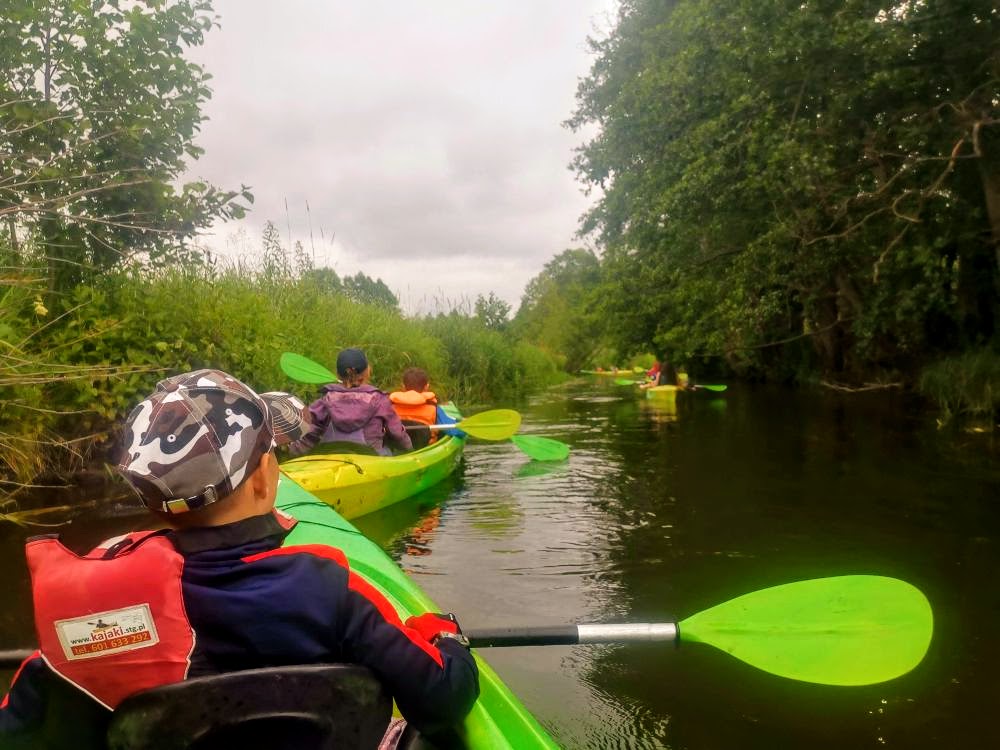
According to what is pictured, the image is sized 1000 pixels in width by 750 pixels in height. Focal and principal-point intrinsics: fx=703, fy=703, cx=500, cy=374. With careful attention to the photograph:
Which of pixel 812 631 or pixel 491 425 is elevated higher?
pixel 491 425

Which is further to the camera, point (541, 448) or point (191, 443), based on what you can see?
point (541, 448)

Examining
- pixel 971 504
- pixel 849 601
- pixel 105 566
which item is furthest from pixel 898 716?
pixel 971 504

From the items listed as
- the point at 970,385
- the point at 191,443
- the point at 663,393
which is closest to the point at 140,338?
the point at 191,443

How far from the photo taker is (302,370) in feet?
19.7

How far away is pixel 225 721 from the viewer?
1114mm

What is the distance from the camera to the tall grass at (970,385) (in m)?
9.26

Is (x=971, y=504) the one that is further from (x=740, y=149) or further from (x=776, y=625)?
(x=740, y=149)

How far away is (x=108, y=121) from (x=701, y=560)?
5390 mm

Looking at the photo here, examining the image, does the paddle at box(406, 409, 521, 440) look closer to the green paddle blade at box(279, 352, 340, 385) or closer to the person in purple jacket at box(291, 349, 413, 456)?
the green paddle blade at box(279, 352, 340, 385)

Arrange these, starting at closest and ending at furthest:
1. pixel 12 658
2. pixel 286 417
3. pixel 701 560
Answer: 1. pixel 12 658
2. pixel 286 417
3. pixel 701 560

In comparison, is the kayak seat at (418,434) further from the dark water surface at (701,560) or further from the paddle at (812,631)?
the paddle at (812,631)

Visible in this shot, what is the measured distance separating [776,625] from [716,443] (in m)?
6.57

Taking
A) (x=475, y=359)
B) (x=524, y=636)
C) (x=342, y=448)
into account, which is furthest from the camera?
(x=475, y=359)

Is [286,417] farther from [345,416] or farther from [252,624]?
[345,416]
